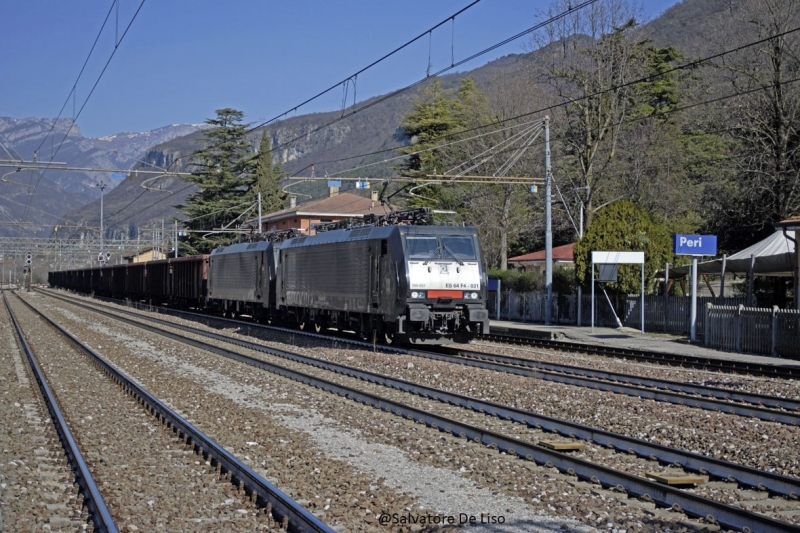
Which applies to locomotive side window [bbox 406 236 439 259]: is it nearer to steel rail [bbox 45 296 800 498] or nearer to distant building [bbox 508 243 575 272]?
steel rail [bbox 45 296 800 498]

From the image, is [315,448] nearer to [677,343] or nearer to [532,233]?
[677,343]

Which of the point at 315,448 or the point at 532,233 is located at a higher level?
the point at 532,233

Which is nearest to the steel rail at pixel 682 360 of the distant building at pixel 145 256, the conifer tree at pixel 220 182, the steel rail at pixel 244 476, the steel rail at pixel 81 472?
the steel rail at pixel 244 476

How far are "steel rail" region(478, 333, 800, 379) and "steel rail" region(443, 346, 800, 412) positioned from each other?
311cm

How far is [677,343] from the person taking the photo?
26078mm

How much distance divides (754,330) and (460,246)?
8.07 metres

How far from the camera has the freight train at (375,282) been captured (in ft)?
71.2

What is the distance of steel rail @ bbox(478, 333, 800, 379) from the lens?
60.4 ft

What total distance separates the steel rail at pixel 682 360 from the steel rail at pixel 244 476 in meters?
11.9

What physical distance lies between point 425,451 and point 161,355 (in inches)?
561

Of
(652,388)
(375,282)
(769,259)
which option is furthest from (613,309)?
(652,388)

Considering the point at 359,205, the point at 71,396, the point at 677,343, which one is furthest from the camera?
the point at 359,205

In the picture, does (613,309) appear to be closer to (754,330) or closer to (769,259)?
(769,259)

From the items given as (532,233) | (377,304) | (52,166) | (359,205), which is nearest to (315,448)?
(377,304)
